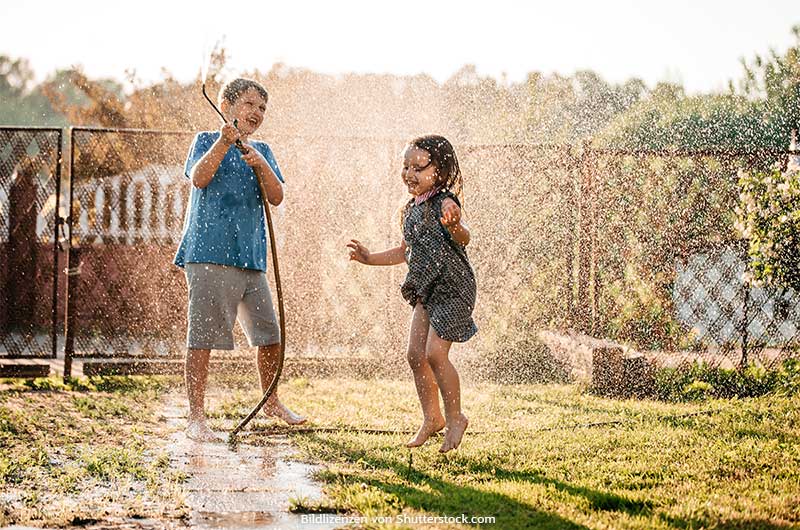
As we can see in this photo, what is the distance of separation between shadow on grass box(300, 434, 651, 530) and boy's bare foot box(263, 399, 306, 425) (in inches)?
40.2

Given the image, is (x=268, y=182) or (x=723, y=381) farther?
(x=723, y=381)

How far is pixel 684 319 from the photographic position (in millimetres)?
8258

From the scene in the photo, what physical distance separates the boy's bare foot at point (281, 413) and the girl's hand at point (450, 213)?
4.91ft

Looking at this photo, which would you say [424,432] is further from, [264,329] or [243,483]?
[264,329]

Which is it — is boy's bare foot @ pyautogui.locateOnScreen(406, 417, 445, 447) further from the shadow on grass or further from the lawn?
the shadow on grass

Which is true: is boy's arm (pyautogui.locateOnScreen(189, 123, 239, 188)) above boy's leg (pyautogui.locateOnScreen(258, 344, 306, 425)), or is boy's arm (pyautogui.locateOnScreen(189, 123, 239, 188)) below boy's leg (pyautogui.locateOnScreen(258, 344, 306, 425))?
above

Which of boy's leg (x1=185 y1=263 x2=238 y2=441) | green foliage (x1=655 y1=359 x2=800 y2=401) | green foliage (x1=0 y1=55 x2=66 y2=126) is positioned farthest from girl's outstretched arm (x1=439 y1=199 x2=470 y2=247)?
green foliage (x1=0 y1=55 x2=66 y2=126)

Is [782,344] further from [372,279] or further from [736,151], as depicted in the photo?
[372,279]

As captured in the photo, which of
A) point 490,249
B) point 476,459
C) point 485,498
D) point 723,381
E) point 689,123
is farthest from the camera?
point 689,123

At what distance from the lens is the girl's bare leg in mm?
4297

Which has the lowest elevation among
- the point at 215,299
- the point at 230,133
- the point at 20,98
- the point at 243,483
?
the point at 243,483

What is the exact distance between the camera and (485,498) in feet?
11.4

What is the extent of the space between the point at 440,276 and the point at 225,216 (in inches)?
43.9

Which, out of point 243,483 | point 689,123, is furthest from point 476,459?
point 689,123
